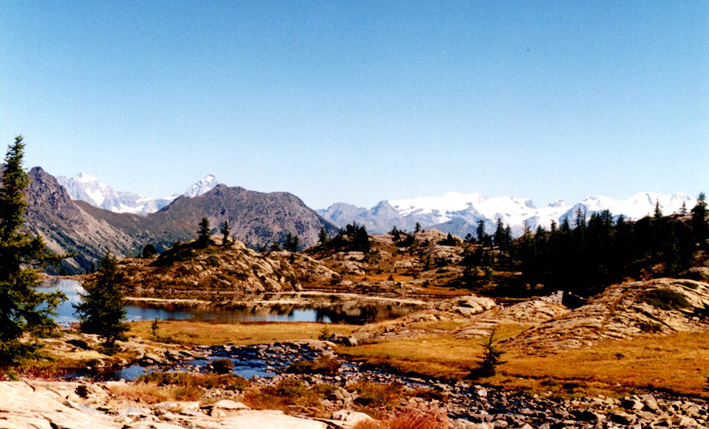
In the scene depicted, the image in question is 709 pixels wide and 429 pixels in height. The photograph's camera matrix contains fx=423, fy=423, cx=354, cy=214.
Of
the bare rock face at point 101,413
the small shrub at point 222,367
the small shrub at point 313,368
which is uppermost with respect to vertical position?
the bare rock face at point 101,413

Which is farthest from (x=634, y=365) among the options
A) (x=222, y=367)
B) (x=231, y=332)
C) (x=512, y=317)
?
(x=231, y=332)

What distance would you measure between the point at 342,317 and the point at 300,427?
10515 centimetres

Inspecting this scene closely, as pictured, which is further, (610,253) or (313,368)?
(610,253)

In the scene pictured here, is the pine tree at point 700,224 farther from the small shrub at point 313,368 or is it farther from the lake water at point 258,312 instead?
the small shrub at point 313,368

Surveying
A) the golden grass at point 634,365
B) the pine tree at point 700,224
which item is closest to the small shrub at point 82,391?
the golden grass at point 634,365

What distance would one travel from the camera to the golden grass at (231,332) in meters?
70.3

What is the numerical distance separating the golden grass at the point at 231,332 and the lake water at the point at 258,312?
11573 mm

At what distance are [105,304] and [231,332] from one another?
1178 inches

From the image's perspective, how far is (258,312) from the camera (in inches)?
4815

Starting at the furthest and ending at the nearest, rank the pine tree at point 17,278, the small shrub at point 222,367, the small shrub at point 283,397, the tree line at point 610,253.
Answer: the tree line at point 610,253 → the small shrub at point 222,367 → the pine tree at point 17,278 → the small shrub at point 283,397

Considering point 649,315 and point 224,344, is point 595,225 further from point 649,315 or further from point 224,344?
point 224,344

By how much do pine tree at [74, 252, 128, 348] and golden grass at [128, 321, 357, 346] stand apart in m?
13.4

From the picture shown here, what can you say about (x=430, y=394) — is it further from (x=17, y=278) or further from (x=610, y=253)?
(x=610, y=253)

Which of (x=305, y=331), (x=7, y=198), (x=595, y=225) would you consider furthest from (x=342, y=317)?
(x=595, y=225)
